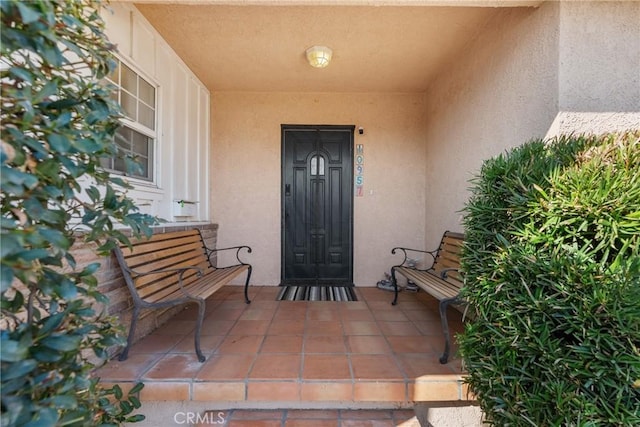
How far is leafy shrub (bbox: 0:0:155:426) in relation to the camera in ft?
2.03

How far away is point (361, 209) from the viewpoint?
155 inches

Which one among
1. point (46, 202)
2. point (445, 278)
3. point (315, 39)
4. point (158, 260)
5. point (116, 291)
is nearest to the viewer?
point (46, 202)

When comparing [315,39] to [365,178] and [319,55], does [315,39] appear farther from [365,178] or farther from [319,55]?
[365,178]

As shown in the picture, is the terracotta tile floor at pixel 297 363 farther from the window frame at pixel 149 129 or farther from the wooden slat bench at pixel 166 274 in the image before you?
the window frame at pixel 149 129

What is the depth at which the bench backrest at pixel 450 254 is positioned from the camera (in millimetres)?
2546

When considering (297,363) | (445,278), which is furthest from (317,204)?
(297,363)

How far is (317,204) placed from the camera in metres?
3.96

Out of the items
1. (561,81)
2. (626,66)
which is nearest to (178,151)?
(561,81)

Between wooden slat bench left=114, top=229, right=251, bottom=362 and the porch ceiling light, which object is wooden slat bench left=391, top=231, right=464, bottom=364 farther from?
the porch ceiling light

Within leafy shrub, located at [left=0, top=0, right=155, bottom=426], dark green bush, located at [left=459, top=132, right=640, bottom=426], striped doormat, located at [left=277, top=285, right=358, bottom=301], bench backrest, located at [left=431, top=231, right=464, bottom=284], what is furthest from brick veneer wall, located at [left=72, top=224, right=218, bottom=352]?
bench backrest, located at [left=431, top=231, right=464, bottom=284]

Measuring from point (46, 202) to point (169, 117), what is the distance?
244 cm

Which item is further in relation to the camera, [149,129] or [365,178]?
[365,178]

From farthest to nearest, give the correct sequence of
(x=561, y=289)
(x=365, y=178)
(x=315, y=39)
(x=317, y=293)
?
(x=365, y=178) < (x=317, y=293) < (x=315, y=39) < (x=561, y=289)

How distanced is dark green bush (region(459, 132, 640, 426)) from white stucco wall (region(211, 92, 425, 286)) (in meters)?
2.53
